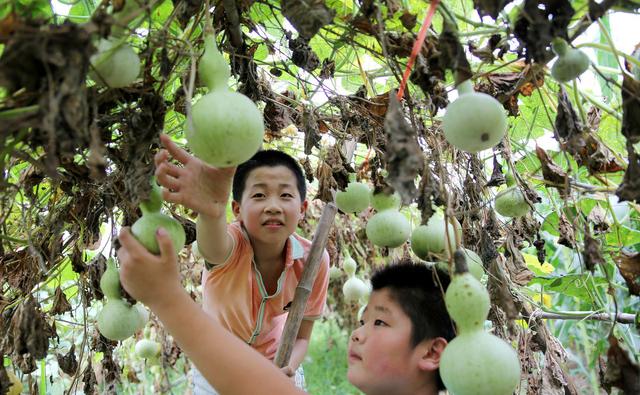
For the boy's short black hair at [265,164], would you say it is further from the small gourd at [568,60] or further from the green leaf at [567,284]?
the small gourd at [568,60]

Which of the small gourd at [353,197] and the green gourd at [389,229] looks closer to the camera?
the green gourd at [389,229]

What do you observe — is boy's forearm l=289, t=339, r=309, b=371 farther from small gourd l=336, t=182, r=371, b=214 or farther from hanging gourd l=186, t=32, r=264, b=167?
hanging gourd l=186, t=32, r=264, b=167

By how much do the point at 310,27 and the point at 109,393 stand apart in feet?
5.83

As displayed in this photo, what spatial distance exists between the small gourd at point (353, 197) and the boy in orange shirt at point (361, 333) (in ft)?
0.87

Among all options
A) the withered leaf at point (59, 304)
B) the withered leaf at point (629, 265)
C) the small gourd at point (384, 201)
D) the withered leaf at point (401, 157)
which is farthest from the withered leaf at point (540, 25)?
the withered leaf at point (59, 304)

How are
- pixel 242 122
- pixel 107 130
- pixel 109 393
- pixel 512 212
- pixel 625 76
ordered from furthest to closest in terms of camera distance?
pixel 109 393
pixel 512 212
pixel 107 130
pixel 625 76
pixel 242 122

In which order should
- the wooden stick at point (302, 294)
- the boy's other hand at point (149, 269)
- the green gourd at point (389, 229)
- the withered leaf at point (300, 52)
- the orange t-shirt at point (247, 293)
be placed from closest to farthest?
1. the boy's other hand at point (149, 269)
2. the withered leaf at point (300, 52)
3. the green gourd at point (389, 229)
4. the wooden stick at point (302, 294)
5. the orange t-shirt at point (247, 293)

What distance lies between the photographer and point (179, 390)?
21.3 ft

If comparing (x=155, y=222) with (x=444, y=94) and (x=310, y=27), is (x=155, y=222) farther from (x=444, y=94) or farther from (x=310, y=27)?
(x=444, y=94)

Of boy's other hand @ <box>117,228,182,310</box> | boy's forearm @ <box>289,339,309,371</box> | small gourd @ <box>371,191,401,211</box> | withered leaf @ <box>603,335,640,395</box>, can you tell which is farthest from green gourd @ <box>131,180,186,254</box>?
boy's forearm @ <box>289,339,309,371</box>

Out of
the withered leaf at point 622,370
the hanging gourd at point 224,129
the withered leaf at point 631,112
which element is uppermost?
the withered leaf at point 631,112

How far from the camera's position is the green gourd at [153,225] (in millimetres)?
1123

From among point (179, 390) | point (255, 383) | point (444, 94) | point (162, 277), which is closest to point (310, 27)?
point (444, 94)

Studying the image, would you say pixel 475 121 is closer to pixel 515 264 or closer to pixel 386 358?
pixel 386 358
